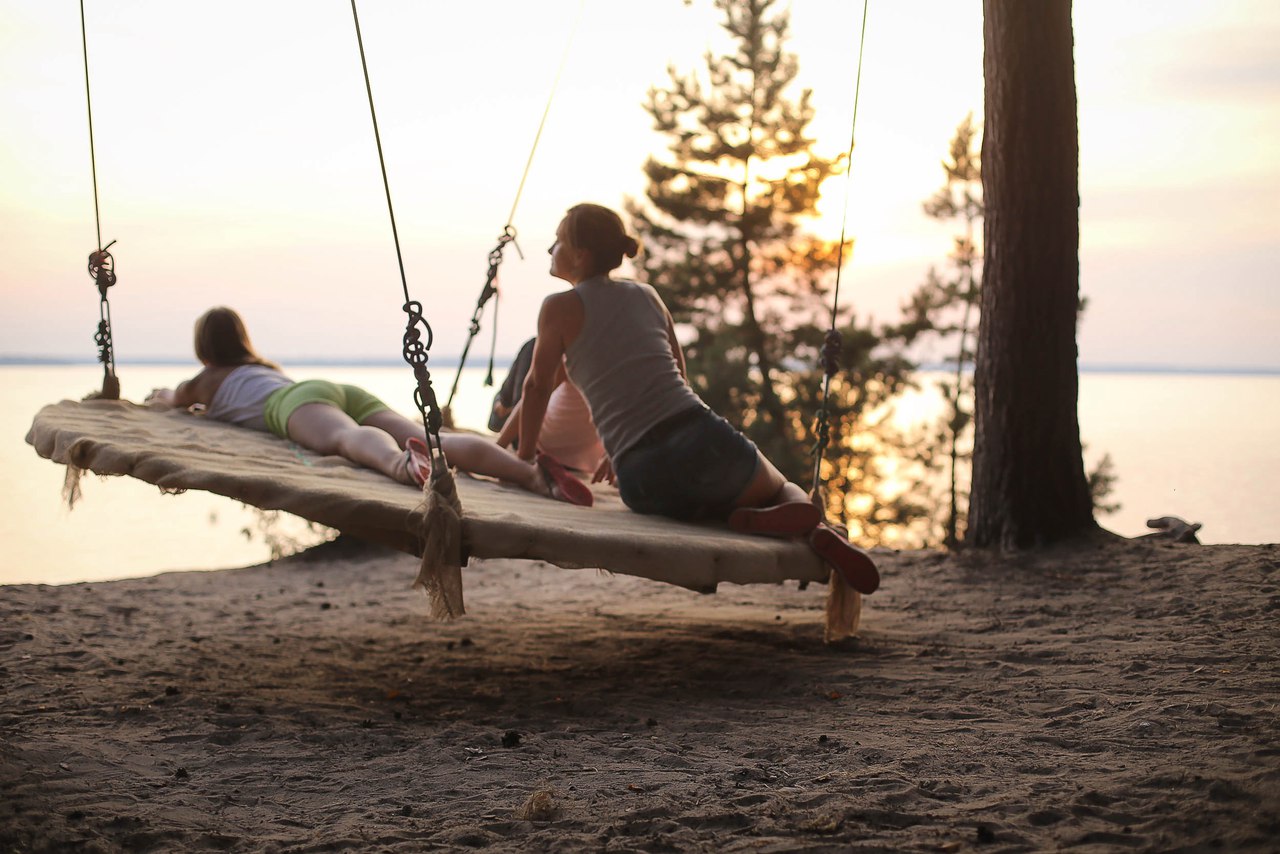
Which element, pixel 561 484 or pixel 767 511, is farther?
pixel 561 484

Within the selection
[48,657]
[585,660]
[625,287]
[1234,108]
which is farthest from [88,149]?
[1234,108]

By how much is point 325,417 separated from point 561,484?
2.71 ft

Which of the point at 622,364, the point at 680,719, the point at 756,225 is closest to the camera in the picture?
the point at 680,719

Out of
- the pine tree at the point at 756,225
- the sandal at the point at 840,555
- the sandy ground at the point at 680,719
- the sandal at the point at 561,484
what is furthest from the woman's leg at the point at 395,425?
the pine tree at the point at 756,225

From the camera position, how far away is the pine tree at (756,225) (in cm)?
1187

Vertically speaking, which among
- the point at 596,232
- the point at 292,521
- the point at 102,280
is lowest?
the point at 292,521

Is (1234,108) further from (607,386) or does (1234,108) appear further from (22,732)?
(22,732)

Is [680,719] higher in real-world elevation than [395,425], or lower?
lower

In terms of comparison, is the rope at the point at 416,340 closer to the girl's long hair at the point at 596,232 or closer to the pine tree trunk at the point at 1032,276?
the girl's long hair at the point at 596,232

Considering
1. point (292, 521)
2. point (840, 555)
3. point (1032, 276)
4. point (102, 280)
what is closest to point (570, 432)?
point (840, 555)

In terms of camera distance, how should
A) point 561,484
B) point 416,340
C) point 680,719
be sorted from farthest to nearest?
point 561,484
point 680,719
point 416,340

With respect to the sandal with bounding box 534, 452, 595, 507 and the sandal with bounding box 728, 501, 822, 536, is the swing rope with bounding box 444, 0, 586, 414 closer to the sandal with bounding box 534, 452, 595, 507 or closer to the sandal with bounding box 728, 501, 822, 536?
the sandal with bounding box 534, 452, 595, 507

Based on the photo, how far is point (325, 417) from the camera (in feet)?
11.1

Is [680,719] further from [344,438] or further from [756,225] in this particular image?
[756,225]
